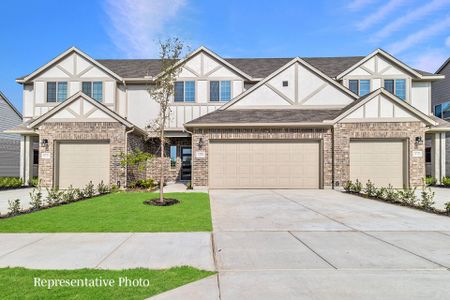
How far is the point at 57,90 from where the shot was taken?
58.0 ft

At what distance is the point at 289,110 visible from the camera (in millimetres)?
15883

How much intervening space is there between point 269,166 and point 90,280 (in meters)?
11.8

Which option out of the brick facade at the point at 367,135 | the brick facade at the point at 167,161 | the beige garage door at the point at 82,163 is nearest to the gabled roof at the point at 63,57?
the brick facade at the point at 167,161

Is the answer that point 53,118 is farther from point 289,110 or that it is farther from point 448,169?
point 448,169

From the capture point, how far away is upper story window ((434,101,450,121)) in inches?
839

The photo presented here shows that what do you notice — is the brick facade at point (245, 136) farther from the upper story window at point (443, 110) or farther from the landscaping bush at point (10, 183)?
the upper story window at point (443, 110)

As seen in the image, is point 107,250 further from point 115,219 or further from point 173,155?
point 173,155

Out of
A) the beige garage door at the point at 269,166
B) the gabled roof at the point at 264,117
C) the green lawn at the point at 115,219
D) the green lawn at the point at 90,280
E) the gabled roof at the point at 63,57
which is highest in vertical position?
the gabled roof at the point at 63,57

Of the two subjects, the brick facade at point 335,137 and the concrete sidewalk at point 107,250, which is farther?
the brick facade at point 335,137

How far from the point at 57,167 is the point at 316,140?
13.8 meters

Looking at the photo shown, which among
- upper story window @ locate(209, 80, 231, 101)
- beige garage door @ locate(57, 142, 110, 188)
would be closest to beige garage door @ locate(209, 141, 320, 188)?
upper story window @ locate(209, 80, 231, 101)

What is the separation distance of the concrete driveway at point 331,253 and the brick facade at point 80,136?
7.70m

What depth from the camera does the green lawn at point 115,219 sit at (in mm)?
6586

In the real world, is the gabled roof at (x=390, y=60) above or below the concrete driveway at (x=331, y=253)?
above
